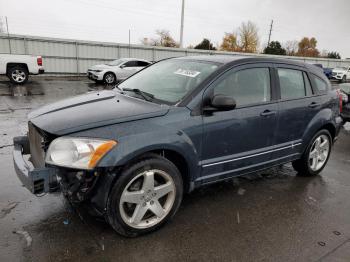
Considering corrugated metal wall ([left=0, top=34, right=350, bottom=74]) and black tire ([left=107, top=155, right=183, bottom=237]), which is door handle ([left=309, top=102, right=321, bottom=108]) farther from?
corrugated metal wall ([left=0, top=34, right=350, bottom=74])

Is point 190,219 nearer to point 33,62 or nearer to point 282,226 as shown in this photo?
point 282,226

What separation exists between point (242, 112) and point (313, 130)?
1491 mm

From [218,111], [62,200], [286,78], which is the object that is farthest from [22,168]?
[286,78]

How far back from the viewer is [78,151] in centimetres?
249

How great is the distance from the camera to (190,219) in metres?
3.25

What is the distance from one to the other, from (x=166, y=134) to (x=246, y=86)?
128cm

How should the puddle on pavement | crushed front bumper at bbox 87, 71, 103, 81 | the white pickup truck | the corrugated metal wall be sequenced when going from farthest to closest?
the corrugated metal wall, crushed front bumper at bbox 87, 71, 103, 81, the white pickup truck, the puddle on pavement

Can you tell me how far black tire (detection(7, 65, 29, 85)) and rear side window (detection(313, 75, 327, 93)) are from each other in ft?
41.3

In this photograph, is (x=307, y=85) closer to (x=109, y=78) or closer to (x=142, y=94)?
(x=142, y=94)

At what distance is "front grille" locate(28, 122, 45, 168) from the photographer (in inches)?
109

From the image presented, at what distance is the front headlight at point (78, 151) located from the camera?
2.49m

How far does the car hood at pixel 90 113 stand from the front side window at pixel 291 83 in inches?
68.5

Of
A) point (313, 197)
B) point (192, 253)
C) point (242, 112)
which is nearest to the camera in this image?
point (192, 253)

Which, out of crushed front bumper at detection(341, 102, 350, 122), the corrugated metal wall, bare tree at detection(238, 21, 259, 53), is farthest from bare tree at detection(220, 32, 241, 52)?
crushed front bumper at detection(341, 102, 350, 122)
